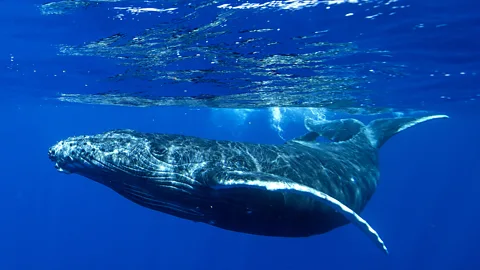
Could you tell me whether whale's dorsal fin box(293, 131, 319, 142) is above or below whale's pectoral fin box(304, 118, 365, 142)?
above

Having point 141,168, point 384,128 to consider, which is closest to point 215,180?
point 141,168

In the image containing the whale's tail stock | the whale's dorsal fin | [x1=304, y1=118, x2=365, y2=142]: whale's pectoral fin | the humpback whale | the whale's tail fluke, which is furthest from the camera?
[x1=304, y1=118, x2=365, y2=142]: whale's pectoral fin

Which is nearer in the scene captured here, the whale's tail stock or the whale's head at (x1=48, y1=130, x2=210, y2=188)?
the whale's head at (x1=48, y1=130, x2=210, y2=188)

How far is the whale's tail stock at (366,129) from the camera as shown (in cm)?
1258

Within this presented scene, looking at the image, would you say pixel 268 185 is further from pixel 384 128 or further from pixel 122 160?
pixel 384 128

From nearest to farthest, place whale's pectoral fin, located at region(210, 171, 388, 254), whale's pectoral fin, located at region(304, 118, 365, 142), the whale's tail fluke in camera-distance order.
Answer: whale's pectoral fin, located at region(210, 171, 388, 254) < the whale's tail fluke < whale's pectoral fin, located at region(304, 118, 365, 142)

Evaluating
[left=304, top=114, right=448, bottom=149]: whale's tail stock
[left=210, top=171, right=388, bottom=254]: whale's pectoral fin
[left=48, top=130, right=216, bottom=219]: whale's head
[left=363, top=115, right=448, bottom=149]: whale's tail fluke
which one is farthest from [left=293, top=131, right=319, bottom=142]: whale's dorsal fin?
[left=210, top=171, right=388, bottom=254]: whale's pectoral fin

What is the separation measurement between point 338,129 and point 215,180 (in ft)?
29.0

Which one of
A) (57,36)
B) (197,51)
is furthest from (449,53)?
(57,36)

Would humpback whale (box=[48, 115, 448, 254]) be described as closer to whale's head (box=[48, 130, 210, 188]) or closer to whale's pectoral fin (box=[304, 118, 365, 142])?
whale's head (box=[48, 130, 210, 188])

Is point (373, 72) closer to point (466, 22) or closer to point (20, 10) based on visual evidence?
point (466, 22)

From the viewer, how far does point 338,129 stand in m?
14.2

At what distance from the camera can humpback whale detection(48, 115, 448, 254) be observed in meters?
6.71

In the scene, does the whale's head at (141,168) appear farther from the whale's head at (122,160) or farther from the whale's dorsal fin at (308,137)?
the whale's dorsal fin at (308,137)
